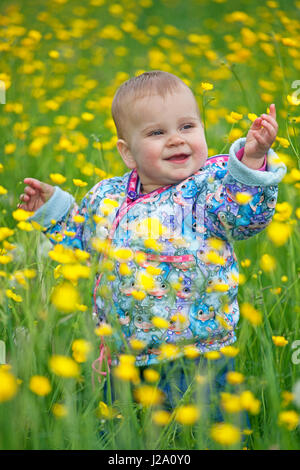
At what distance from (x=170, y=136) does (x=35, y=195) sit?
0.46 metres

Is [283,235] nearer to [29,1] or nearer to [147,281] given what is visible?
[147,281]

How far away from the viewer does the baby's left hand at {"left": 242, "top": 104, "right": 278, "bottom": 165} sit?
1162 millimetres

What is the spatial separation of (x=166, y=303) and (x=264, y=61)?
2406 millimetres

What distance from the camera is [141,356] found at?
1286mm

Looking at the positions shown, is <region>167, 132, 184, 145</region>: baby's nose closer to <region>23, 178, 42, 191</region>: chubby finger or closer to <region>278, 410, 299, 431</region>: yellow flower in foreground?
<region>23, 178, 42, 191</region>: chubby finger

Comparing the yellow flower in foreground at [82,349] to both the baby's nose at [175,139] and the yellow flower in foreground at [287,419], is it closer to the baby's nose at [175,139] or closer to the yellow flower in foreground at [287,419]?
the yellow flower in foreground at [287,419]

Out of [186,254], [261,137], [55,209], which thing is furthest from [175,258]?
[55,209]

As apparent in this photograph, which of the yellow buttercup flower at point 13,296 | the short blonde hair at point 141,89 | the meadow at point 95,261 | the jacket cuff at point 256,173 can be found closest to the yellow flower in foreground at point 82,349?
the meadow at point 95,261

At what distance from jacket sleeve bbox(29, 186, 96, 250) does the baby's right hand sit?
3cm

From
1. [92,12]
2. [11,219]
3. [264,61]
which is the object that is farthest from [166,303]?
[92,12]

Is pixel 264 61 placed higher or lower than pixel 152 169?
lower

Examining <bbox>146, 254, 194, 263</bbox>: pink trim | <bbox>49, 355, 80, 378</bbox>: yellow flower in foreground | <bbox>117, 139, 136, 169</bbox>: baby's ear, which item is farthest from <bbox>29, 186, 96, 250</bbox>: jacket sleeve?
<bbox>49, 355, 80, 378</bbox>: yellow flower in foreground

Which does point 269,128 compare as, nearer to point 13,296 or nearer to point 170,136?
point 170,136

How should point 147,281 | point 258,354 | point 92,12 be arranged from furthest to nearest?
point 92,12 < point 258,354 < point 147,281
